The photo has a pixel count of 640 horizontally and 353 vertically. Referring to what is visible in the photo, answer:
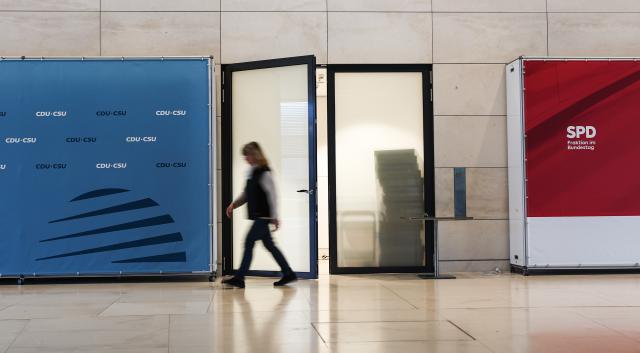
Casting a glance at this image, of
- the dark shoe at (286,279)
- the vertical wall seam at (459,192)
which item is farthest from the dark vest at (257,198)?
the vertical wall seam at (459,192)

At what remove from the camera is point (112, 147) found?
9.30 meters

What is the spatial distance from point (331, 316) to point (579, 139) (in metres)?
5.11

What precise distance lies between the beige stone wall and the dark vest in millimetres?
2288

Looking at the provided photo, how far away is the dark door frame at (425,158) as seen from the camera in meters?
10.0

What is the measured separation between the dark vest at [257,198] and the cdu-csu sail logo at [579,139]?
415cm

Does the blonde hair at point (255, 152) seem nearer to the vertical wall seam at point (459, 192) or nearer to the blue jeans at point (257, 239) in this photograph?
the blue jeans at point (257, 239)

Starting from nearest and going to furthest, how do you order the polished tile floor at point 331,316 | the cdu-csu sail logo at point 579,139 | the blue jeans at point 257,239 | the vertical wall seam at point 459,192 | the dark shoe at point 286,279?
the polished tile floor at point 331,316 → the blue jeans at point 257,239 → the dark shoe at point 286,279 → the vertical wall seam at point 459,192 → the cdu-csu sail logo at point 579,139

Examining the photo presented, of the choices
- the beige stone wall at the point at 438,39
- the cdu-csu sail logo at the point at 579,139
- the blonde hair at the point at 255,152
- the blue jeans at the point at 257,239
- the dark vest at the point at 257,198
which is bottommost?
the blue jeans at the point at 257,239

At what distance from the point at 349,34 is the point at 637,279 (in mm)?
4946

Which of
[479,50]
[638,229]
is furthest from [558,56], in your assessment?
[638,229]

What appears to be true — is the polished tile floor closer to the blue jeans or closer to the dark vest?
the blue jeans

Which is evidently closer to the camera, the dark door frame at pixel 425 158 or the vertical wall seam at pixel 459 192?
the vertical wall seam at pixel 459 192

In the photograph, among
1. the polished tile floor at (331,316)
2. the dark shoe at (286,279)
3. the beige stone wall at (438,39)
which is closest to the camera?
the polished tile floor at (331,316)

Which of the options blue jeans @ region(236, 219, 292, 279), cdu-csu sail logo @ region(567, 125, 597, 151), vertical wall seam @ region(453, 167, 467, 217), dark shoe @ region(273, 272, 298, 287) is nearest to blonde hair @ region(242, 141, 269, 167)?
blue jeans @ region(236, 219, 292, 279)
